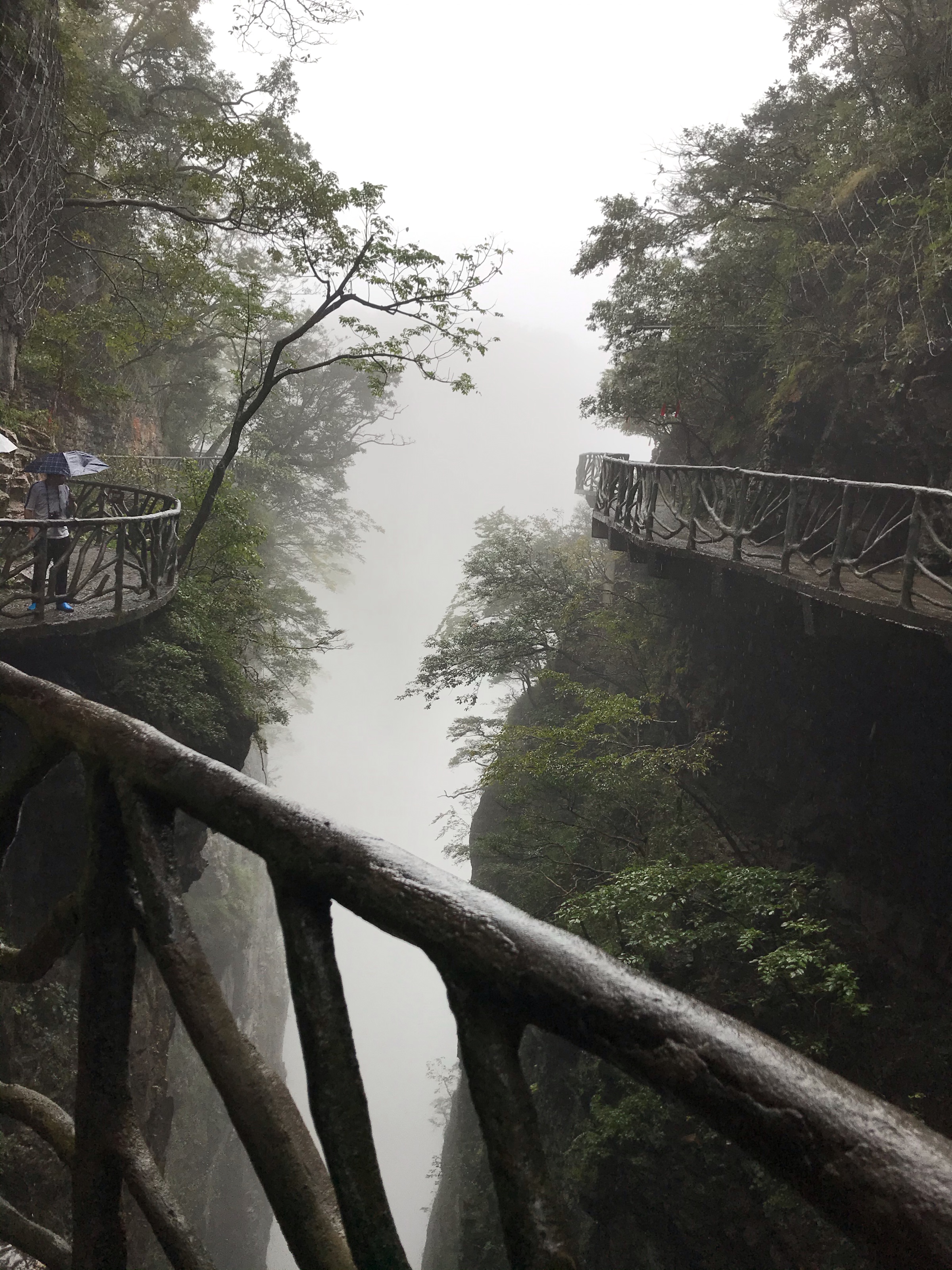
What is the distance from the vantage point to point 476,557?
16594mm

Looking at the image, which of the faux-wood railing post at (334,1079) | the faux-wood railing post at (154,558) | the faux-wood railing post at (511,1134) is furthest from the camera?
the faux-wood railing post at (154,558)

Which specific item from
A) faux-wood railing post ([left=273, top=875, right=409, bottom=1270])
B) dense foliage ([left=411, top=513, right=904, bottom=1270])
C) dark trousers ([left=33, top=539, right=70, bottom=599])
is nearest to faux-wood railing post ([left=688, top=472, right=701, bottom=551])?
dense foliage ([left=411, top=513, right=904, bottom=1270])

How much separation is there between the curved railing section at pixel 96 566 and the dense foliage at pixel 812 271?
912cm

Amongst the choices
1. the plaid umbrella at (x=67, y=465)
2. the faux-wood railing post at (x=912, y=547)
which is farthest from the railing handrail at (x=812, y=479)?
the plaid umbrella at (x=67, y=465)

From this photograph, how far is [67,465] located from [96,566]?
1.10 m

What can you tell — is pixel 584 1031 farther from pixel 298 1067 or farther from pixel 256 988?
pixel 298 1067

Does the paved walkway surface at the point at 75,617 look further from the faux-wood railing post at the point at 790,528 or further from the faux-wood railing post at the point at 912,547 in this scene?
the faux-wood railing post at the point at 912,547

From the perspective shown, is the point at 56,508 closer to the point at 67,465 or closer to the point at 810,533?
the point at 67,465

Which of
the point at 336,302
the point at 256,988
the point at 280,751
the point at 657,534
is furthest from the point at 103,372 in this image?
the point at 280,751

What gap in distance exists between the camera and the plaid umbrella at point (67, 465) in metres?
7.23

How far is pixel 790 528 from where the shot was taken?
22.8ft

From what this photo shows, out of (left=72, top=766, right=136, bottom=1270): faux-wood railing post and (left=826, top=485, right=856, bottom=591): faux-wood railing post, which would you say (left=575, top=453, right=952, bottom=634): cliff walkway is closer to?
(left=826, top=485, right=856, bottom=591): faux-wood railing post

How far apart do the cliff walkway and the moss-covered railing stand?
207 inches

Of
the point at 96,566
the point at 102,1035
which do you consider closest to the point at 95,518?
the point at 96,566
